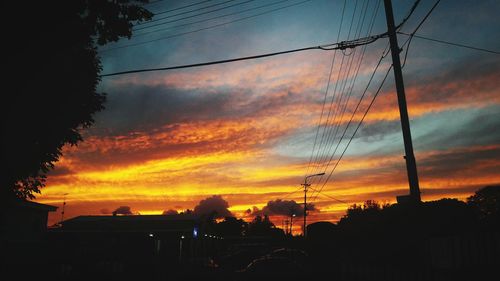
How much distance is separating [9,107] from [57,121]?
84.0 inches

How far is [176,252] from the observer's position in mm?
41594

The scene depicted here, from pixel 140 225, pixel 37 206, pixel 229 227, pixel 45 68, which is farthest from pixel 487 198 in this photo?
pixel 229 227

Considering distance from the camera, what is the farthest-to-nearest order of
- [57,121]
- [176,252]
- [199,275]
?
[176,252]
[199,275]
[57,121]

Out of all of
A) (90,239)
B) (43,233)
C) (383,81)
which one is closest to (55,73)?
(383,81)

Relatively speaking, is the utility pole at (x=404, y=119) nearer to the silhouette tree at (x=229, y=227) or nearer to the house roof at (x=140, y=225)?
the house roof at (x=140, y=225)

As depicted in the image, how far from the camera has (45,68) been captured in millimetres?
10828

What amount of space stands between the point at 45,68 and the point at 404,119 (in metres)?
11.3

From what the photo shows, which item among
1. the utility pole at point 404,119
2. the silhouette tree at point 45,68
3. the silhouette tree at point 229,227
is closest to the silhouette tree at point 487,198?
the utility pole at point 404,119

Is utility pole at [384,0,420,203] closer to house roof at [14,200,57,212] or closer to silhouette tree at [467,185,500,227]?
house roof at [14,200,57,212]

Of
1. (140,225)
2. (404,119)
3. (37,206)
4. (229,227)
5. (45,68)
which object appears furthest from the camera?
(229,227)

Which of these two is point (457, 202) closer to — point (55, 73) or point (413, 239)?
point (413, 239)

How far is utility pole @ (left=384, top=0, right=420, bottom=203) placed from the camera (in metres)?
11.8

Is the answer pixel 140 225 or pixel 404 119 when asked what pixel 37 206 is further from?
pixel 404 119

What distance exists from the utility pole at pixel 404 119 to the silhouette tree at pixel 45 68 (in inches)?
333
